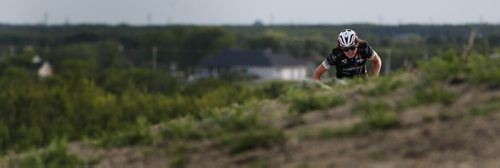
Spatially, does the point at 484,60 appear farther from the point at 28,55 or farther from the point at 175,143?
the point at 28,55

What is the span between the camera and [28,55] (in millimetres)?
171875

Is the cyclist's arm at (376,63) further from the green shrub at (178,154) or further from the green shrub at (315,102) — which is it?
the green shrub at (178,154)

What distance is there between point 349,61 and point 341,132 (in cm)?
703

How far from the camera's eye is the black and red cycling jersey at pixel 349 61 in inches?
698

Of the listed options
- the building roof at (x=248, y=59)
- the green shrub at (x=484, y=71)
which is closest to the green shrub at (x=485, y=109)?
the green shrub at (x=484, y=71)

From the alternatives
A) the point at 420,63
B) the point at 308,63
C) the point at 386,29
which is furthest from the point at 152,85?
the point at 420,63

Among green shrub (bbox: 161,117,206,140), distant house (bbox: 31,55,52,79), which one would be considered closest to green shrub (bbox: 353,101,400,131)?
green shrub (bbox: 161,117,206,140)

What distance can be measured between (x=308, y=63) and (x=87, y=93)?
85.9 meters

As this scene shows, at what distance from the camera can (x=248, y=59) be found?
18575 centimetres

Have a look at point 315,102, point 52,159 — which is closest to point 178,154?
point 52,159

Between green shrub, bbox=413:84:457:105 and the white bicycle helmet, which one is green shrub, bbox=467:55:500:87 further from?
the white bicycle helmet

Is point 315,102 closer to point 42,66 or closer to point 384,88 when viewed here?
point 384,88

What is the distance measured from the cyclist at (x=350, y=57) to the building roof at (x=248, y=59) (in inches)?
6509

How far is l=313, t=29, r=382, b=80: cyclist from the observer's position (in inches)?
693
